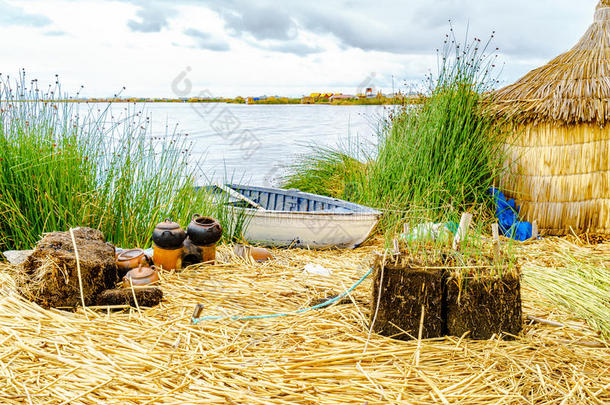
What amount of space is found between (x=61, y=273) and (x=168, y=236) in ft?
2.66

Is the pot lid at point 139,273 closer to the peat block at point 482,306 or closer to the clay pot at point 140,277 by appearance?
the clay pot at point 140,277

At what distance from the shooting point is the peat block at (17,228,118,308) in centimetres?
321

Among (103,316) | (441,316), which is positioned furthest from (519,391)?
(103,316)

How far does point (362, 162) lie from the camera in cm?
743

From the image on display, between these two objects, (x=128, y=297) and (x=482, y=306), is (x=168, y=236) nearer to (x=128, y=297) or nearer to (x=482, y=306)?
(x=128, y=297)

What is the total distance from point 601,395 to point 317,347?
1.28 m

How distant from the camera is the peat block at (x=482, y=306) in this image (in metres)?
2.76

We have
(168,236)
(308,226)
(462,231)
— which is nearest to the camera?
(462,231)

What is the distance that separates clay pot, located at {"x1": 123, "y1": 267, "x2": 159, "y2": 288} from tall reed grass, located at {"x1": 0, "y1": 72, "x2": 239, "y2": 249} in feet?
3.36

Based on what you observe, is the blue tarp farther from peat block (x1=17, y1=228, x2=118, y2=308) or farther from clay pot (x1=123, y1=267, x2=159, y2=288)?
peat block (x1=17, y1=228, x2=118, y2=308)

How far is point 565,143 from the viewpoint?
5.95 meters

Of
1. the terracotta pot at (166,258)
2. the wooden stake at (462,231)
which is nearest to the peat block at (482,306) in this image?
the wooden stake at (462,231)

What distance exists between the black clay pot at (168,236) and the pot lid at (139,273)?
0.96 ft

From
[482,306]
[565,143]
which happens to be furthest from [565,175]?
[482,306]
